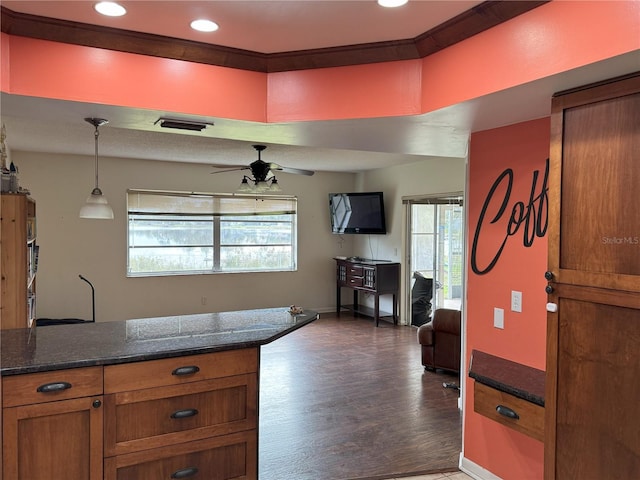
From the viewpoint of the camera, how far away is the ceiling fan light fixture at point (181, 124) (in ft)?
8.42

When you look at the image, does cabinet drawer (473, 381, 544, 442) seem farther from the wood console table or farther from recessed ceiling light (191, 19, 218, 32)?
the wood console table

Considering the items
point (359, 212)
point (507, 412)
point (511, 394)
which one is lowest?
point (507, 412)

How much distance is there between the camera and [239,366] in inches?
94.0

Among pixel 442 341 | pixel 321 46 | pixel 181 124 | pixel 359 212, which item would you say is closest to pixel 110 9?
pixel 181 124

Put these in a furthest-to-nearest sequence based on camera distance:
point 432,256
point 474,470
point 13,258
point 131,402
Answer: point 432,256
point 13,258
point 474,470
point 131,402

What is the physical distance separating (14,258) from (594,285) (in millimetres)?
3845

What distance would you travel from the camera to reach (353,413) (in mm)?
3887

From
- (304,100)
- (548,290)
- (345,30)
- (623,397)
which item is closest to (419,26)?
(345,30)

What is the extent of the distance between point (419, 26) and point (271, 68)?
0.88 m

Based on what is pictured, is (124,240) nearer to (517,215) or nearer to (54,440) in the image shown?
(54,440)

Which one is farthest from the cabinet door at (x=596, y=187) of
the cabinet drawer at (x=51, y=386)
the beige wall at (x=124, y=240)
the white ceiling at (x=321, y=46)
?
the beige wall at (x=124, y=240)

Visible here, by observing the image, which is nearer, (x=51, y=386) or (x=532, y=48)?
(x=532, y=48)

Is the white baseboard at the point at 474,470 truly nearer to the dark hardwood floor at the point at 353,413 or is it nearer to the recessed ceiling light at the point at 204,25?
the dark hardwood floor at the point at 353,413

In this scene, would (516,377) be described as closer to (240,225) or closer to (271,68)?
(271,68)
